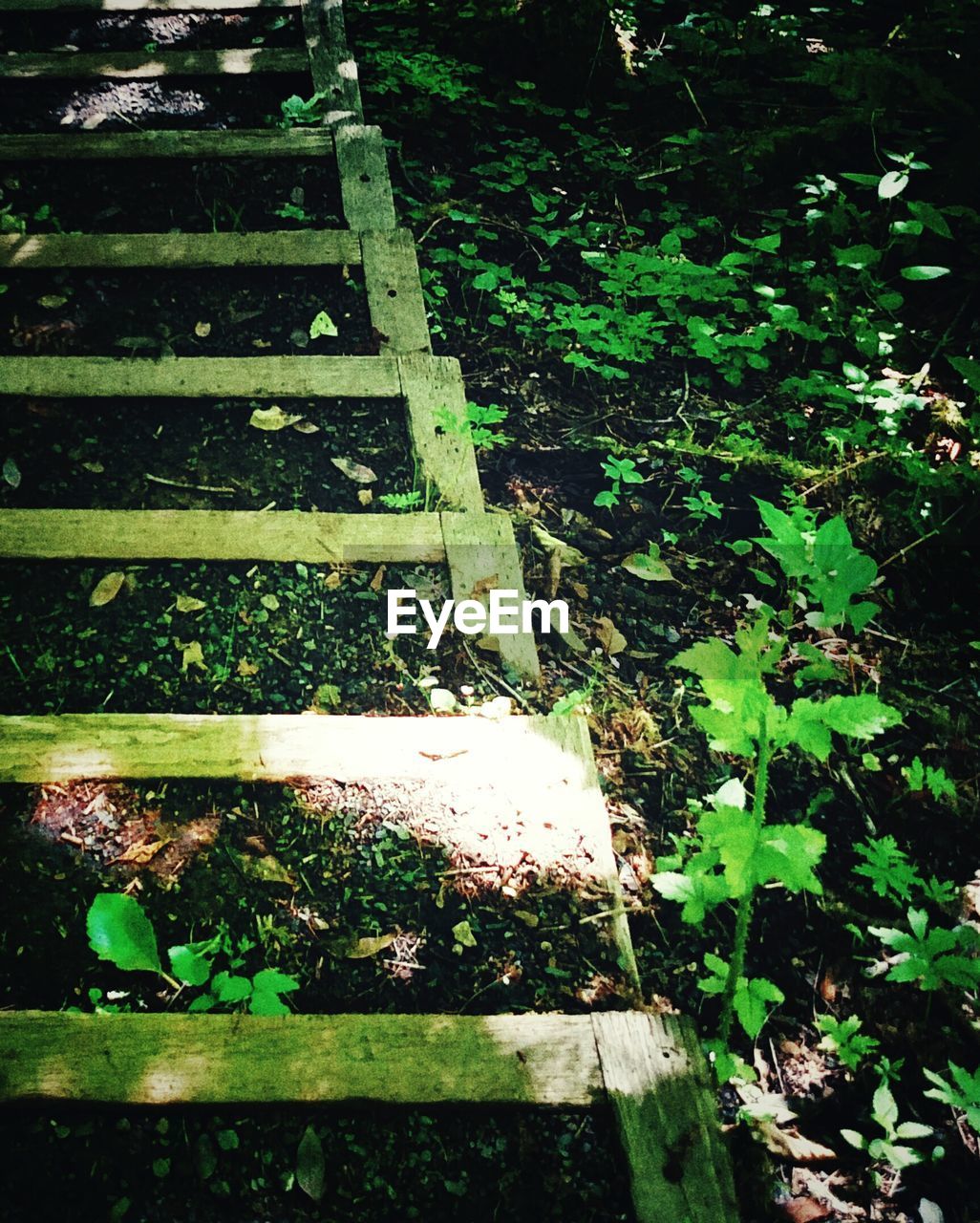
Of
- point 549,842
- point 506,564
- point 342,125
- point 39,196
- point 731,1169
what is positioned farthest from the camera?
point 342,125

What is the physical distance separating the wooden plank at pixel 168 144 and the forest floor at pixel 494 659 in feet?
0.27

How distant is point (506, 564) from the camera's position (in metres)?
2.18

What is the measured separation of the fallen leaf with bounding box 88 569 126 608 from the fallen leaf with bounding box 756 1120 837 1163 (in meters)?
1.85

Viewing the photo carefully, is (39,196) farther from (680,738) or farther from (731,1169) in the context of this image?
(731,1169)

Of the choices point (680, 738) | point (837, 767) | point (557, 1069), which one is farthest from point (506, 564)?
point (557, 1069)

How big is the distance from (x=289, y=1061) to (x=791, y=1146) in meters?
0.90

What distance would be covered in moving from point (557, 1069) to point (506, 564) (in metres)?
1.21

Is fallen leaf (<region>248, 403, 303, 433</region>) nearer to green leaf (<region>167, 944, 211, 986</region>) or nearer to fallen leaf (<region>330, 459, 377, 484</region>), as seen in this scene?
fallen leaf (<region>330, 459, 377, 484</region>)

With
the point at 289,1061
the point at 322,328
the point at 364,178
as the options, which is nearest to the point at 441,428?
the point at 322,328

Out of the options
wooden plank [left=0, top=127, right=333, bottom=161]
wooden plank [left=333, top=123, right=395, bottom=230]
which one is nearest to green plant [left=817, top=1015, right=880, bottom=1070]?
wooden plank [left=333, top=123, right=395, bottom=230]

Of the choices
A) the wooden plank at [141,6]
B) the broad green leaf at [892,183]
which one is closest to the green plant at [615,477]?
the broad green leaf at [892,183]

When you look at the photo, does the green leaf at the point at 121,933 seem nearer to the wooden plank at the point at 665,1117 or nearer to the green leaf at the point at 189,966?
the green leaf at the point at 189,966

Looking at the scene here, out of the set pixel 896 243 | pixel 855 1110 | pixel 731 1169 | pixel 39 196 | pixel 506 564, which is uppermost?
pixel 39 196

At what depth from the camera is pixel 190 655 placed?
1.99 meters
